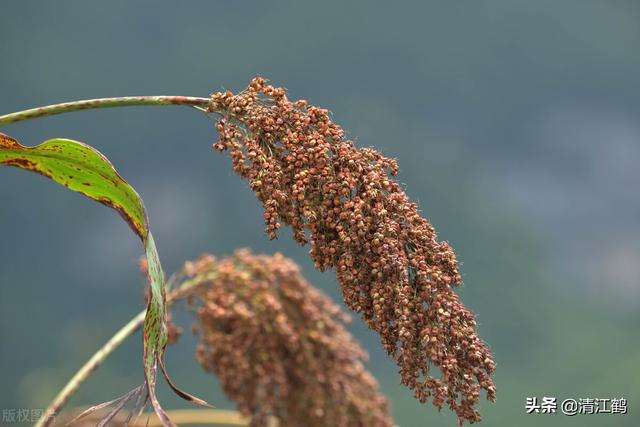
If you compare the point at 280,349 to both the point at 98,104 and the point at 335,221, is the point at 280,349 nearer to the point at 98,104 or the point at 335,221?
the point at 335,221

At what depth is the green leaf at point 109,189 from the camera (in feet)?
6.30

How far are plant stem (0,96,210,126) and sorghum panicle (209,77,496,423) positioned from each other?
60 mm

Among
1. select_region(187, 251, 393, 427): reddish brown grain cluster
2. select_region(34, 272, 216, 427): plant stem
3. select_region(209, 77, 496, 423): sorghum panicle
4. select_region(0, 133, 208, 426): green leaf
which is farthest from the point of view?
select_region(187, 251, 393, 427): reddish brown grain cluster

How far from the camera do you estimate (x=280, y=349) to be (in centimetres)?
304

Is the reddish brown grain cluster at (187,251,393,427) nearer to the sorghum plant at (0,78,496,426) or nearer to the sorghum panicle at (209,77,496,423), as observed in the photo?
the sorghum plant at (0,78,496,426)

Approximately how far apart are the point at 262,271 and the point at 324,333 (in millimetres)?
284

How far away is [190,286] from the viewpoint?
10.0ft

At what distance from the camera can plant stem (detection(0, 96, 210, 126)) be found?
184cm

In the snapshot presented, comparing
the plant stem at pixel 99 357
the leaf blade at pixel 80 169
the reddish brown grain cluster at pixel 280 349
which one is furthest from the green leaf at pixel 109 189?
the reddish brown grain cluster at pixel 280 349

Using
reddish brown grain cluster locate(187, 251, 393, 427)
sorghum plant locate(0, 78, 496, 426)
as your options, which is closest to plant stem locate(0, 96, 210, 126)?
sorghum plant locate(0, 78, 496, 426)

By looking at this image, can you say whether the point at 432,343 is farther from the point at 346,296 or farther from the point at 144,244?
the point at 144,244

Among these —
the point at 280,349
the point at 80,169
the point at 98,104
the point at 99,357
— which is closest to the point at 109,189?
the point at 80,169

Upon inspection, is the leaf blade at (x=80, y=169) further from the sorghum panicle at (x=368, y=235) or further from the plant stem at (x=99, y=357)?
the plant stem at (x=99, y=357)

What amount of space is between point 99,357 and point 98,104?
45.5 inches
